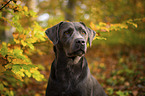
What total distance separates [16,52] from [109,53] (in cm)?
783

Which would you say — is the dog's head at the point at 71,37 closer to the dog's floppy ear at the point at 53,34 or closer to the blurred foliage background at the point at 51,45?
the dog's floppy ear at the point at 53,34

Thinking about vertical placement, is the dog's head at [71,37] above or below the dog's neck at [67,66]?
above

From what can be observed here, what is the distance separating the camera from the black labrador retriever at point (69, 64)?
2.56 m

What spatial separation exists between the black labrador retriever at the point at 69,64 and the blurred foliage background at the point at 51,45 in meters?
0.52

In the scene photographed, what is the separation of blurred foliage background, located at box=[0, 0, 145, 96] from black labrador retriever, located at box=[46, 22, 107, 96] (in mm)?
516

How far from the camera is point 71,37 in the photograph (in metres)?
2.67

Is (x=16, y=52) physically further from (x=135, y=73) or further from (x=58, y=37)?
(x=135, y=73)

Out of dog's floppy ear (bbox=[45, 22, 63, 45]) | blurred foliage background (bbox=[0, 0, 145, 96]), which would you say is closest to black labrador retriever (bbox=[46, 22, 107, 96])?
dog's floppy ear (bbox=[45, 22, 63, 45])

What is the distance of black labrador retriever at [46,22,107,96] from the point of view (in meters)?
2.56

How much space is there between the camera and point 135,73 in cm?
573

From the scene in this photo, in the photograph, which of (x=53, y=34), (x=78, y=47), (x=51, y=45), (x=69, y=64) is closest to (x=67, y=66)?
(x=69, y=64)

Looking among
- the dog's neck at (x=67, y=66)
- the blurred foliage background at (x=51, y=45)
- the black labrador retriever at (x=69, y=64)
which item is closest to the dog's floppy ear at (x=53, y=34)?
the black labrador retriever at (x=69, y=64)

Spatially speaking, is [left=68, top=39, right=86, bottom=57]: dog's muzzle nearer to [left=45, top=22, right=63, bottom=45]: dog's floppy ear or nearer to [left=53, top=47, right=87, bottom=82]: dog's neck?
[left=53, top=47, right=87, bottom=82]: dog's neck

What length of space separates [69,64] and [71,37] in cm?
57
